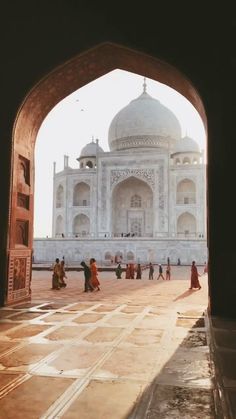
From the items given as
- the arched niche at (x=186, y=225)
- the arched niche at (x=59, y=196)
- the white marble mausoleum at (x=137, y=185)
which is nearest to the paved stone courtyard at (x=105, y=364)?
the white marble mausoleum at (x=137, y=185)

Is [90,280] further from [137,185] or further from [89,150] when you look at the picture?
[89,150]

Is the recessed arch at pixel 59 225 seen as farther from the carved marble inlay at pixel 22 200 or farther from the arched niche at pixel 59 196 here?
the carved marble inlay at pixel 22 200

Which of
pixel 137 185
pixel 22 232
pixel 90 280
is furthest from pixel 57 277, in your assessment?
pixel 137 185

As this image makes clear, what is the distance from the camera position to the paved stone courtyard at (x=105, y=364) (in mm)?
2205

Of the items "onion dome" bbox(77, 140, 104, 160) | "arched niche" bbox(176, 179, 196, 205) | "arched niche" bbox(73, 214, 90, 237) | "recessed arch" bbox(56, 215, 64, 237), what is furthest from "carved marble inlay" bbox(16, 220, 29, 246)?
"onion dome" bbox(77, 140, 104, 160)

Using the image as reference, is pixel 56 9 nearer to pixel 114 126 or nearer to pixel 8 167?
pixel 8 167

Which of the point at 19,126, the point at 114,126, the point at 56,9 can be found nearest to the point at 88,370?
the point at 19,126

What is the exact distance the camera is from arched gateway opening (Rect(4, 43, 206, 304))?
241 inches

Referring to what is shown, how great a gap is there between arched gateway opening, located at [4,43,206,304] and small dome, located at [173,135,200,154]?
25856 mm

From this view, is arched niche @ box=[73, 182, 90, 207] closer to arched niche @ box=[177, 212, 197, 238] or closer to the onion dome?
the onion dome

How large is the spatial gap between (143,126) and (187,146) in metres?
4.07

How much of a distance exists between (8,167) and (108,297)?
3184mm

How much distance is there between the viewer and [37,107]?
267 inches

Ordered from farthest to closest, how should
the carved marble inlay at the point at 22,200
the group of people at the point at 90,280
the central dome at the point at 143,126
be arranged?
the central dome at the point at 143,126, the group of people at the point at 90,280, the carved marble inlay at the point at 22,200
